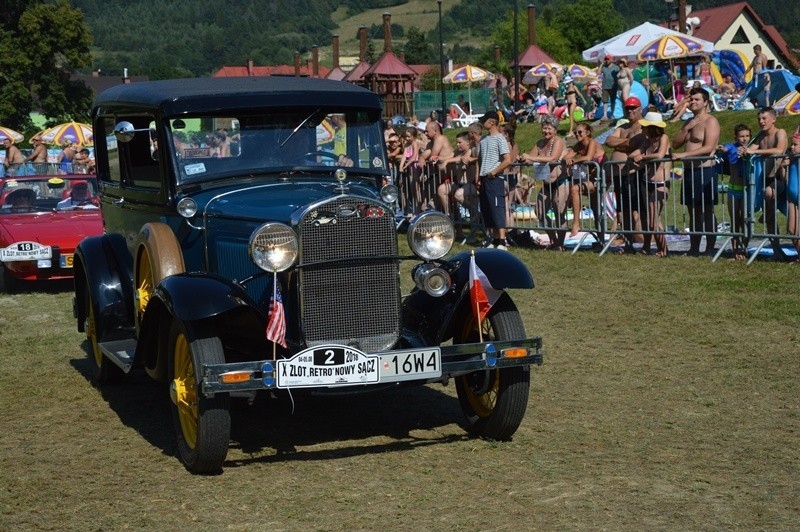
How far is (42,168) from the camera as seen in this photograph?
1916 centimetres

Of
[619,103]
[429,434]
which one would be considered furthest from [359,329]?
[619,103]

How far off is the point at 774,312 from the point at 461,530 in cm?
573


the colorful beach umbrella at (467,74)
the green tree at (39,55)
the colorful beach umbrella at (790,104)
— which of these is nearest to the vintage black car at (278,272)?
the colorful beach umbrella at (790,104)

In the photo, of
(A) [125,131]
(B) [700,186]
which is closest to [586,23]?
(B) [700,186]

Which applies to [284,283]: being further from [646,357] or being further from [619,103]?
[619,103]

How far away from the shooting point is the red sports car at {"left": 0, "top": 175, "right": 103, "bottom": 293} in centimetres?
1288

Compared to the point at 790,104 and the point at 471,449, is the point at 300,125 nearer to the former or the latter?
the point at 471,449

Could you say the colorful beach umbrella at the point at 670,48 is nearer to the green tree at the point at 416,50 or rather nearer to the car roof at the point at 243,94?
the car roof at the point at 243,94

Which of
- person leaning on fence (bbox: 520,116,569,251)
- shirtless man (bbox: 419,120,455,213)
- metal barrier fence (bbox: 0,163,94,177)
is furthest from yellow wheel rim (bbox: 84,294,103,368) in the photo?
metal barrier fence (bbox: 0,163,94,177)

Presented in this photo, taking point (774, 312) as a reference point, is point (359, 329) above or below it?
above

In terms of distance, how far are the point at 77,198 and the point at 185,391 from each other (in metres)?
8.66

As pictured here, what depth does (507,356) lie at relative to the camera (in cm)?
613

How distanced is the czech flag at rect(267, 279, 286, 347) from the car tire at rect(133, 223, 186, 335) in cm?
96

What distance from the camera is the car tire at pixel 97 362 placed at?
8.25 m
